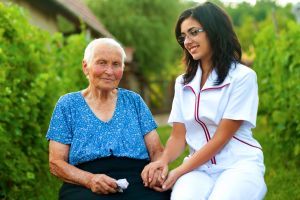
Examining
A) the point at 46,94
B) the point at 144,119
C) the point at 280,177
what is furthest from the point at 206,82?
the point at 280,177

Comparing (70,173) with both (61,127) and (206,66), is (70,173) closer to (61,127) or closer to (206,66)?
(61,127)

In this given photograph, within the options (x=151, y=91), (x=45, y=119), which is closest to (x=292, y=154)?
(x=45, y=119)

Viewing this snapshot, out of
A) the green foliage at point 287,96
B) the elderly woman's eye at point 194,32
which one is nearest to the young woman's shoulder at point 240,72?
the elderly woman's eye at point 194,32

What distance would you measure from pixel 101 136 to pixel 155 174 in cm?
42

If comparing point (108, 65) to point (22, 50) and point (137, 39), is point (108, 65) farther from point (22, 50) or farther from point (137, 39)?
point (137, 39)

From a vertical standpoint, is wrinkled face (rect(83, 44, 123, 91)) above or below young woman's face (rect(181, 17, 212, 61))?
below

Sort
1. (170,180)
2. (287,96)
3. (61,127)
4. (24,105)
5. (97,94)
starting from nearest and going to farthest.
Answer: (170,180) → (61,127) → (97,94) → (24,105) → (287,96)

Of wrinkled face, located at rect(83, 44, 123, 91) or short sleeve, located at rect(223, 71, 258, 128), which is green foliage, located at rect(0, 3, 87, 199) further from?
short sleeve, located at rect(223, 71, 258, 128)

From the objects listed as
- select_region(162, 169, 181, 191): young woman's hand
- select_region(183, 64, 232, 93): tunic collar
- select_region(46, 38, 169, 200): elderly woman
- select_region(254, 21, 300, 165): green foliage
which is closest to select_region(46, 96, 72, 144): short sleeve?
select_region(46, 38, 169, 200): elderly woman

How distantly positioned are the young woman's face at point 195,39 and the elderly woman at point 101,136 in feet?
1.48

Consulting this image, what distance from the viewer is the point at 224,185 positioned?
363 cm

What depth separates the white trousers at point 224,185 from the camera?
3.60 metres

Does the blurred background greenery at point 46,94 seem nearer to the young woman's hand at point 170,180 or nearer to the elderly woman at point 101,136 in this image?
the elderly woman at point 101,136

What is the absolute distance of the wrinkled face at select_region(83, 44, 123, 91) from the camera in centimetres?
405
